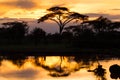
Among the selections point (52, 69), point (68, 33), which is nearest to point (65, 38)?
point (68, 33)

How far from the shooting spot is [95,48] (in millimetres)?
70125

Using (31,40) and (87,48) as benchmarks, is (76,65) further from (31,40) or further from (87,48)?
(31,40)

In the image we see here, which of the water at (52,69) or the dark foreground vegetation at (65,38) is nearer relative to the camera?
the water at (52,69)

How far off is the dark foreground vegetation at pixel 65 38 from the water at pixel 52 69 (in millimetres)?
14710

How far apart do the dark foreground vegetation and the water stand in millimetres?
14710

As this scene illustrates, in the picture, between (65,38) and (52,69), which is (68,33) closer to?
(65,38)

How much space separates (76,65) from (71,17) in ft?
168

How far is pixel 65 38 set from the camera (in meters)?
105

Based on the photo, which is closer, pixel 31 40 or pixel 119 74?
pixel 119 74

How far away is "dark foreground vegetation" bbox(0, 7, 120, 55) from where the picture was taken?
70.6m

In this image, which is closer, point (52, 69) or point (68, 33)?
point (52, 69)

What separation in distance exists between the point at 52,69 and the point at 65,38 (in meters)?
59.2

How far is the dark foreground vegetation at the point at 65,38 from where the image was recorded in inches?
2778

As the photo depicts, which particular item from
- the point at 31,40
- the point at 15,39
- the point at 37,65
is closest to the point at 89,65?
the point at 37,65
